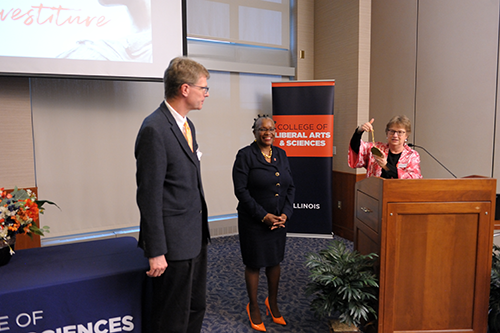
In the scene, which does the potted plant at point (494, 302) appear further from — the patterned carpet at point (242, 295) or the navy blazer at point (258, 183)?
the navy blazer at point (258, 183)

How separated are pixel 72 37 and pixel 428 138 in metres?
3.90

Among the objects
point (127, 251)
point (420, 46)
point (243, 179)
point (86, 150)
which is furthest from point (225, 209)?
point (420, 46)

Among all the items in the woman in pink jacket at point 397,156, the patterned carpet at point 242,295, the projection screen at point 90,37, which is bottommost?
the patterned carpet at point 242,295

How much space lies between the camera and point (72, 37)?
3334 mm

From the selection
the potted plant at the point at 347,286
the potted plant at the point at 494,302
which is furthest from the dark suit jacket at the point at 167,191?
the potted plant at the point at 494,302

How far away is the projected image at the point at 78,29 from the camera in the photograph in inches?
124

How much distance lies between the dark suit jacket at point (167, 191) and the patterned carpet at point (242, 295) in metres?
1.10

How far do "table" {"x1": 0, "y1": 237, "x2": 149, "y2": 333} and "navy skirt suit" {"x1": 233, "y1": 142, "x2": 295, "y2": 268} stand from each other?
2.55 feet

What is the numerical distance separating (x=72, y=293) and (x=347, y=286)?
1.46 meters

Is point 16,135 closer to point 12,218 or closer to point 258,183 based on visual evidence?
point 12,218

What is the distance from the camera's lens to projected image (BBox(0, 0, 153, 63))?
10.4 ft

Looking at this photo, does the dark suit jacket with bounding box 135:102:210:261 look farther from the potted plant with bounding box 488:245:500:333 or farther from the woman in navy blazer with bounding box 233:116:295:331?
the potted plant with bounding box 488:245:500:333

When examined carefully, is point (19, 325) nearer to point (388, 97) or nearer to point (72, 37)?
point (72, 37)

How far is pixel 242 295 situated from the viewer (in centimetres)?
298
